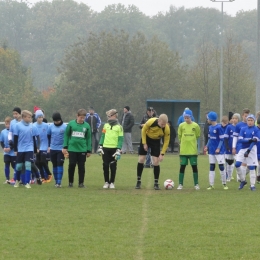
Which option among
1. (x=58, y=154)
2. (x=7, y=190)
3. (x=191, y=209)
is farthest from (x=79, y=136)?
(x=191, y=209)

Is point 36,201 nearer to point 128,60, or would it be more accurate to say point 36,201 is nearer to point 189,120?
point 189,120

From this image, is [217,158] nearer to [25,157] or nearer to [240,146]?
[240,146]

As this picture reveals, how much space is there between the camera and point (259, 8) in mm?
29812

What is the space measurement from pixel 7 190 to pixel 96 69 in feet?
165

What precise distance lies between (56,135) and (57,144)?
22 centimetres

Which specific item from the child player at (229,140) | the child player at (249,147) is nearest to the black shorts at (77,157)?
the child player at (229,140)

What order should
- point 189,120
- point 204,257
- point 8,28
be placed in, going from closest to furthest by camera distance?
1. point 204,257
2. point 189,120
3. point 8,28

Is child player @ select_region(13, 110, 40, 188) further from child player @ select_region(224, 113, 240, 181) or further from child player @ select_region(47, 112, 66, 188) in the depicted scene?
child player @ select_region(224, 113, 240, 181)

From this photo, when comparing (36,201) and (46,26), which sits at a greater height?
(46,26)

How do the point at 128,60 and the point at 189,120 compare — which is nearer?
the point at 189,120

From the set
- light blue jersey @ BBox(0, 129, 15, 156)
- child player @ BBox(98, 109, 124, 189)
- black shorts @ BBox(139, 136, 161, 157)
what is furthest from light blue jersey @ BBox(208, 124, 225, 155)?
light blue jersey @ BBox(0, 129, 15, 156)

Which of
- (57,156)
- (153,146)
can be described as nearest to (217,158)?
(153,146)

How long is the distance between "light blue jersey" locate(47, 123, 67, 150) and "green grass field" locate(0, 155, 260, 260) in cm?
102

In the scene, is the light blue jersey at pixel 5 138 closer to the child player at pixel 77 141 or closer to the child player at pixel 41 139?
the child player at pixel 41 139
